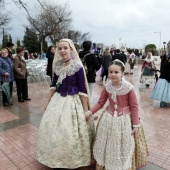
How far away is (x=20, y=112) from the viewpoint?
557cm

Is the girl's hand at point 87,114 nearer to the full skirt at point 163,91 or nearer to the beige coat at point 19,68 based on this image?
the full skirt at point 163,91

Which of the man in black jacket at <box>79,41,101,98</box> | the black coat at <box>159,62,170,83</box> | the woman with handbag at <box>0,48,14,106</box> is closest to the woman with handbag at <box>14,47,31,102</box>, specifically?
the woman with handbag at <box>0,48,14,106</box>

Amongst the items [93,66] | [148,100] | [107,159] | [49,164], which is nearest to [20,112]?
[93,66]

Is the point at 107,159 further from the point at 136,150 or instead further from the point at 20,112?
the point at 20,112

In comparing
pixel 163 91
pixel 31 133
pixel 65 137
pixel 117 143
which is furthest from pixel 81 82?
pixel 163 91

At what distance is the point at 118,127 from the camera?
2.45 m

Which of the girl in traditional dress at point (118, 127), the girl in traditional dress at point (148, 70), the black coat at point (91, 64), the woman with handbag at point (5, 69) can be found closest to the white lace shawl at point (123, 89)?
the girl in traditional dress at point (118, 127)

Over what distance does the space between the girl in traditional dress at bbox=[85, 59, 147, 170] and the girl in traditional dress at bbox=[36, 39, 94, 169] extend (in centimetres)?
28

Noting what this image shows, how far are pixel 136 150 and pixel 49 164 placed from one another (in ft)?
3.81

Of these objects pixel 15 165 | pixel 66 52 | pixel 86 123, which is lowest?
pixel 15 165

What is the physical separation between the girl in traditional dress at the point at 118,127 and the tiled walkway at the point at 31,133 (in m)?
0.72

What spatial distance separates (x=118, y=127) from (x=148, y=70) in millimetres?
A: 7240

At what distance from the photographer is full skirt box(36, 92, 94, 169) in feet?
8.65

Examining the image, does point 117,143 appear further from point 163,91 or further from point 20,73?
point 20,73
